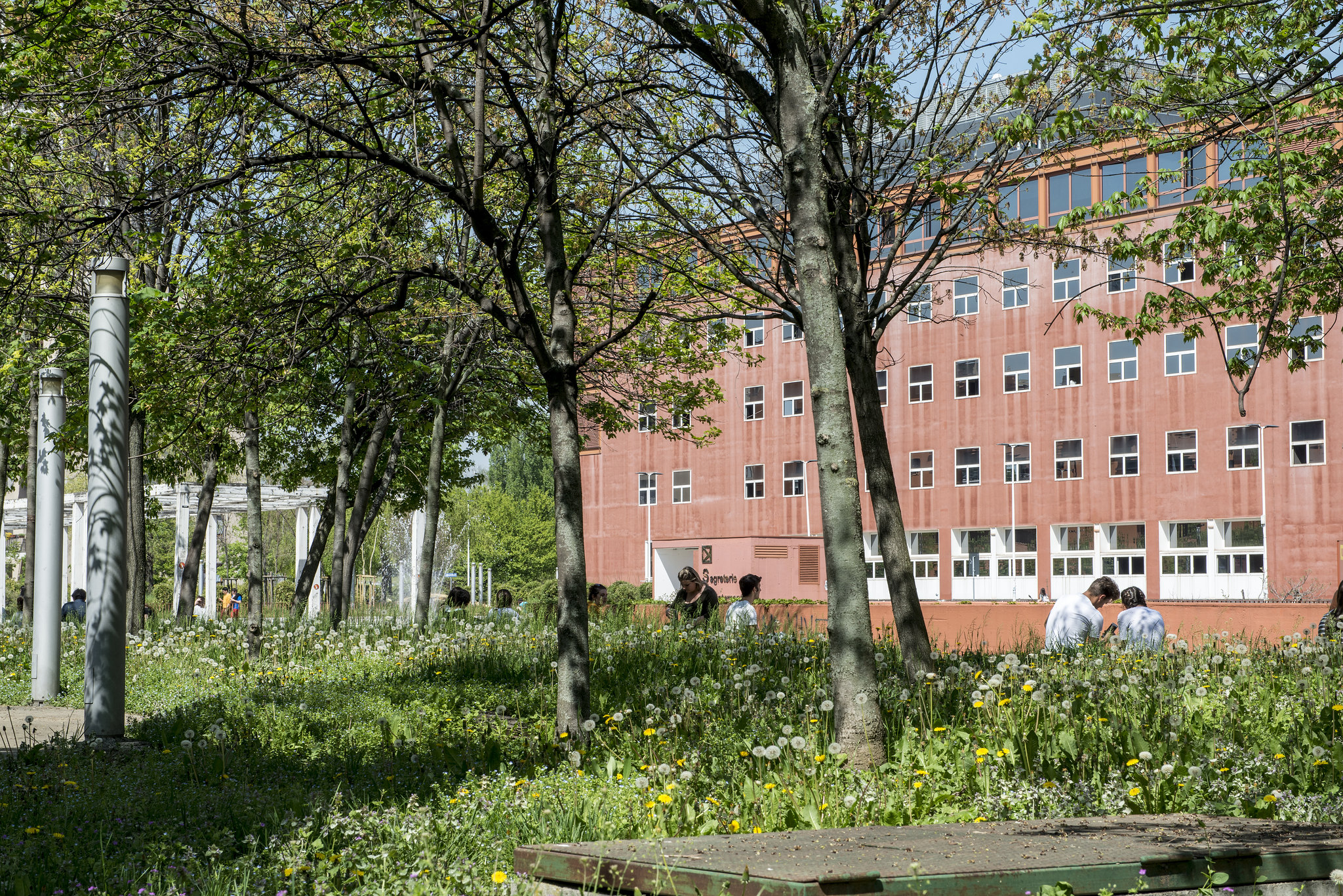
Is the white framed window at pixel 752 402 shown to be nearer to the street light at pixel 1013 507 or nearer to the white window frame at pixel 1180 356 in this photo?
the street light at pixel 1013 507

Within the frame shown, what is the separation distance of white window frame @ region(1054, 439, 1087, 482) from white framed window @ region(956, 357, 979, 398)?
165 inches

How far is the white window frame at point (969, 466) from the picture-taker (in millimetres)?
48281

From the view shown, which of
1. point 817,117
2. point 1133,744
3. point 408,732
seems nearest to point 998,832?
point 1133,744

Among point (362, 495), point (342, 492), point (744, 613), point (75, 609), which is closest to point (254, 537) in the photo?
point (744, 613)

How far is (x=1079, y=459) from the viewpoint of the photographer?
149ft

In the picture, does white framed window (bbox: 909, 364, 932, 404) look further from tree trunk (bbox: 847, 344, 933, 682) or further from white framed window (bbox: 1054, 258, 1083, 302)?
tree trunk (bbox: 847, 344, 933, 682)

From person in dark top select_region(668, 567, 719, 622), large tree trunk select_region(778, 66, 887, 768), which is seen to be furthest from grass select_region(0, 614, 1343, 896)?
person in dark top select_region(668, 567, 719, 622)

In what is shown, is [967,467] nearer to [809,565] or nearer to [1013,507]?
[1013,507]

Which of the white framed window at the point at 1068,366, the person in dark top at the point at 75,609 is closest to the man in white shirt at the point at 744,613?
the person in dark top at the point at 75,609

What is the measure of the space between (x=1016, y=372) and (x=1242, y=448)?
891cm

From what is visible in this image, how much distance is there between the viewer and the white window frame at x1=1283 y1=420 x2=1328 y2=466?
4034 cm

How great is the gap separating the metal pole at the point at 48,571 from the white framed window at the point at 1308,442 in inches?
1577

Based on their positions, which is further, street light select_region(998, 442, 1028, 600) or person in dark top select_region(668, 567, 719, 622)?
street light select_region(998, 442, 1028, 600)

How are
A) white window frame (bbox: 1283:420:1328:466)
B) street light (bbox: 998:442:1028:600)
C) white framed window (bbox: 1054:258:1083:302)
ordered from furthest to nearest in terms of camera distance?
street light (bbox: 998:442:1028:600) → white framed window (bbox: 1054:258:1083:302) → white window frame (bbox: 1283:420:1328:466)
